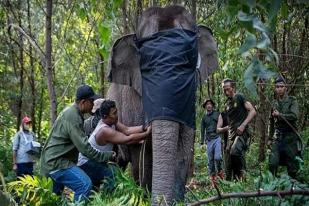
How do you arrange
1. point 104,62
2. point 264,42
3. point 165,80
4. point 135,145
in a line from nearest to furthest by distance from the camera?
point 264,42, point 165,80, point 135,145, point 104,62

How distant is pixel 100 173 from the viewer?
608 centimetres

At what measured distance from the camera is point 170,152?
479cm

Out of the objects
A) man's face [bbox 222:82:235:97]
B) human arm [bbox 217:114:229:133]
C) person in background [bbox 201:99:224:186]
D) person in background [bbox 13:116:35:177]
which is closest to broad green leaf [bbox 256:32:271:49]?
man's face [bbox 222:82:235:97]

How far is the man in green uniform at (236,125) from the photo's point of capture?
24.9ft

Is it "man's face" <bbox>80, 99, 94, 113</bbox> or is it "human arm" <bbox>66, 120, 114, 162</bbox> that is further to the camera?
"man's face" <bbox>80, 99, 94, 113</bbox>

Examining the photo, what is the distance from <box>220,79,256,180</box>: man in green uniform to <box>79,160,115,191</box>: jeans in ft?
7.36

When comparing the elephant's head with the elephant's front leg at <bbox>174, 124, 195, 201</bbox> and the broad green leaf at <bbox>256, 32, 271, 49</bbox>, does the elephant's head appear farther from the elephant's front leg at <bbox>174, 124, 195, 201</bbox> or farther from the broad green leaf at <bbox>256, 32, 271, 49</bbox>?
the broad green leaf at <bbox>256, 32, 271, 49</bbox>

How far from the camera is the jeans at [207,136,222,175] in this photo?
8.93 metres

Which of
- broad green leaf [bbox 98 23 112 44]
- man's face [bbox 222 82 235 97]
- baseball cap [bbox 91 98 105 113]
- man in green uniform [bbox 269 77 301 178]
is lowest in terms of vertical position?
man in green uniform [bbox 269 77 301 178]

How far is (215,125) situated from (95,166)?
3543 mm

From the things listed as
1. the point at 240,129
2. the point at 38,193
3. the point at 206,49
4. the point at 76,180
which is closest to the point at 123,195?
the point at 76,180

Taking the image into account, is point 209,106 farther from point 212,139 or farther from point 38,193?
point 38,193

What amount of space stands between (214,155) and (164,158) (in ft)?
14.2

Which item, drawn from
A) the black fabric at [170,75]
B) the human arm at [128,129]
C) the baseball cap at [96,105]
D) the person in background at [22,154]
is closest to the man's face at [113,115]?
the human arm at [128,129]
